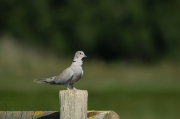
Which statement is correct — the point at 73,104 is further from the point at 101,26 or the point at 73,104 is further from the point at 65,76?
the point at 101,26

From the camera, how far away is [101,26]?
13.5m

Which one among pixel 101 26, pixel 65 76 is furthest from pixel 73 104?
pixel 101 26

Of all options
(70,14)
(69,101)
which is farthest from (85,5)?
(69,101)

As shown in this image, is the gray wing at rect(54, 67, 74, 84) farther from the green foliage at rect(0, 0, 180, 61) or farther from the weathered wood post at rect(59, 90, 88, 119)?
the green foliage at rect(0, 0, 180, 61)

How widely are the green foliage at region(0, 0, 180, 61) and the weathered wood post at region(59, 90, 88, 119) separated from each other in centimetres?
1020

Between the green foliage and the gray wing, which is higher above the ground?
the green foliage

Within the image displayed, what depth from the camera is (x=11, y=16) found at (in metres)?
13.4

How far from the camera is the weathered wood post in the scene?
9.81 ft

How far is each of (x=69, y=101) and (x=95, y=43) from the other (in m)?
10.6

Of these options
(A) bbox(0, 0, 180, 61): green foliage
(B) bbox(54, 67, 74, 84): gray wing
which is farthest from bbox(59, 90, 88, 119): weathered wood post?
(A) bbox(0, 0, 180, 61): green foliage

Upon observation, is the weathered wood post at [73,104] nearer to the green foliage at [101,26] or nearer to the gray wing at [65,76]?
the gray wing at [65,76]

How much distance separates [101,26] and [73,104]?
10733 millimetres

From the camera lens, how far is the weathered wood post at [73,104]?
2990mm

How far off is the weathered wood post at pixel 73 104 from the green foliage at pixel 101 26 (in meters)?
10.2
